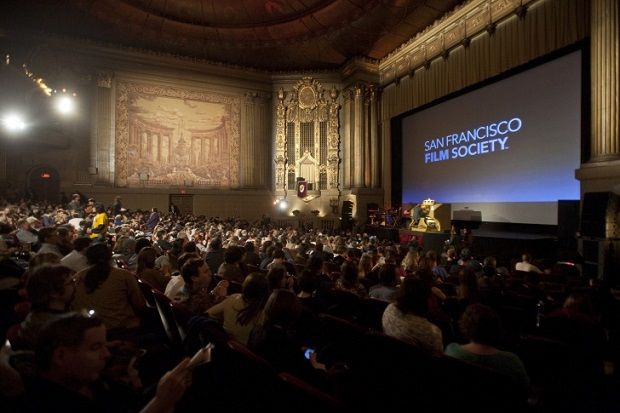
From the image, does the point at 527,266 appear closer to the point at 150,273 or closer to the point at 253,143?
the point at 150,273

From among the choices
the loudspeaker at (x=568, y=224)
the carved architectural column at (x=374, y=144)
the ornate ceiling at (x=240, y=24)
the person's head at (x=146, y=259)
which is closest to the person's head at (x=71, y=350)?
the person's head at (x=146, y=259)

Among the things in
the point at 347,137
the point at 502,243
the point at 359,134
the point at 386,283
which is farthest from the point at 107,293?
the point at 347,137

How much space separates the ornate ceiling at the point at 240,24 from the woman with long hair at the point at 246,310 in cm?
1339

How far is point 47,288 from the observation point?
2006 millimetres

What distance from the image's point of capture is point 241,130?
19.1 m

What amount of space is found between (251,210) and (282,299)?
16863 millimetres

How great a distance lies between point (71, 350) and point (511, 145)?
504 inches

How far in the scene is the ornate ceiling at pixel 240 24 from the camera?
13781mm

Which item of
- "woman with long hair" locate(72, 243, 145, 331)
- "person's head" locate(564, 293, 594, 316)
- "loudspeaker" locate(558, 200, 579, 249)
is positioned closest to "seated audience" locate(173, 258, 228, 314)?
"woman with long hair" locate(72, 243, 145, 331)

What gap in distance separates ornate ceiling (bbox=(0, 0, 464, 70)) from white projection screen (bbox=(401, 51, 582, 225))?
13.0 ft

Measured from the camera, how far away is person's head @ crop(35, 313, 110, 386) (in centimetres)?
124

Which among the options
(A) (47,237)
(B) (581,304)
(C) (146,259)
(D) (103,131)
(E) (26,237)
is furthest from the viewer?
(D) (103,131)

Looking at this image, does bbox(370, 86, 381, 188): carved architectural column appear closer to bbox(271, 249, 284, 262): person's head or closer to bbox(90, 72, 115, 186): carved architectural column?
bbox(90, 72, 115, 186): carved architectural column

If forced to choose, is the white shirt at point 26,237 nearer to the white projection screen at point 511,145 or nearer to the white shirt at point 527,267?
the white shirt at point 527,267
